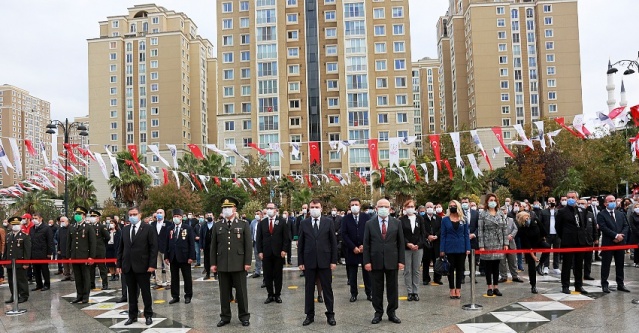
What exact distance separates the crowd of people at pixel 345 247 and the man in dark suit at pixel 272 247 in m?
0.02

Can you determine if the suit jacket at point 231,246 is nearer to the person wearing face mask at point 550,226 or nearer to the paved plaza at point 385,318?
the paved plaza at point 385,318

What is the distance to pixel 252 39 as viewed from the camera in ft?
217

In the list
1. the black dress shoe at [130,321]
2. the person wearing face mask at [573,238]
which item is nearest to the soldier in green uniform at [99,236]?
the black dress shoe at [130,321]

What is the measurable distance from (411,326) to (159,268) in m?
7.27

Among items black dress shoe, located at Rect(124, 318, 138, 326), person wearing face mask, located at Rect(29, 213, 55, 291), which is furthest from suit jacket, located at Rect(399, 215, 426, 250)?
person wearing face mask, located at Rect(29, 213, 55, 291)

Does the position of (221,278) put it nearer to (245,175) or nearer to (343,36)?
(245,175)

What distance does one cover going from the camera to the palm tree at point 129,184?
44.1 meters

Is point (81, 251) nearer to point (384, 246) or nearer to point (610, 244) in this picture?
point (384, 246)

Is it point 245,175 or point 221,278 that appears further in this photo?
point 245,175

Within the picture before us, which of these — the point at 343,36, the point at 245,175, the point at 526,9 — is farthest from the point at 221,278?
the point at 526,9

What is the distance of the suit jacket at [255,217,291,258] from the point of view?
10.6m

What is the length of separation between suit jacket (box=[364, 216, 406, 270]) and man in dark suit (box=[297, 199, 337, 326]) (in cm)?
57

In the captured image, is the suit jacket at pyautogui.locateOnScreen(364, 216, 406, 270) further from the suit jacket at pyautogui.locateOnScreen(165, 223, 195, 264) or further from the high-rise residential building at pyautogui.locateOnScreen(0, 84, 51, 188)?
the high-rise residential building at pyautogui.locateOnScreen(0, 84, 51, 188)

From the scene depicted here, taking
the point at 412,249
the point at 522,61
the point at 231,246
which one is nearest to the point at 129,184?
the point at 412,249
